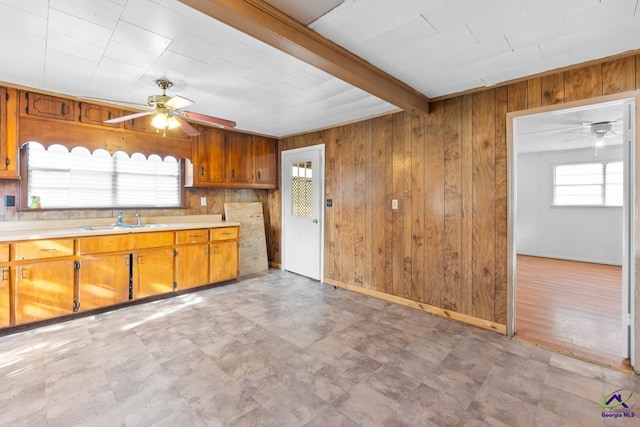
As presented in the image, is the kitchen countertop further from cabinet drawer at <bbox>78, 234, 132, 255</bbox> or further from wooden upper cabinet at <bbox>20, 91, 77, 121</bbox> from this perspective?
wooden upper cabinet at <bbox>20, 91, 77, 121</bbox>

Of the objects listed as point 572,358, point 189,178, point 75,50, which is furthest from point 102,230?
point 572,358

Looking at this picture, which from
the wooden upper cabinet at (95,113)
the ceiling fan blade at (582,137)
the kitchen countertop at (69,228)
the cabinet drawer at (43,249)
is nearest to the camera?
the cabinet drawer at (43,249)

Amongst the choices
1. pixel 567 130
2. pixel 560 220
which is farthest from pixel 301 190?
pixel 560 220

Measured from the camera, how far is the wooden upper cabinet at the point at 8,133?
285 centimetres

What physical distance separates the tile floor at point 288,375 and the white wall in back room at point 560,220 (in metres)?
4.56

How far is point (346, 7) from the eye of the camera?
1699 mm

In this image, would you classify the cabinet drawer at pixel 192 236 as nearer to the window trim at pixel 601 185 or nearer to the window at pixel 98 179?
the window at pixel 98 179

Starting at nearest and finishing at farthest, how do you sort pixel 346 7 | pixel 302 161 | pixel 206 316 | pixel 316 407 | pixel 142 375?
1. pixel 346 7
2. pixel 316 407
3. pixel 142 375
4. pixel 206 316
5. pixel 302 161

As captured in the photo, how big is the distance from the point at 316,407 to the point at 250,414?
1.31ft

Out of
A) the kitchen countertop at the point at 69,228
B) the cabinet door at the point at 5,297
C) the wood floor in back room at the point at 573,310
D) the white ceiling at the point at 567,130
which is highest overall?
the white ceiling at the point at 567,130

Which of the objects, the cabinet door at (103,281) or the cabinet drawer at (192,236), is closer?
the cabinet door at (103,281)

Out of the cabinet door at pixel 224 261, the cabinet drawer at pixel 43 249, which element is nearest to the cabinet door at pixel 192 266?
the cabinet door at pixel 224 261

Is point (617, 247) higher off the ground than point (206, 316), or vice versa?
point (617, 247)

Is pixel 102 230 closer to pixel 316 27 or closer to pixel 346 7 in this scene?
pixel 316 27
